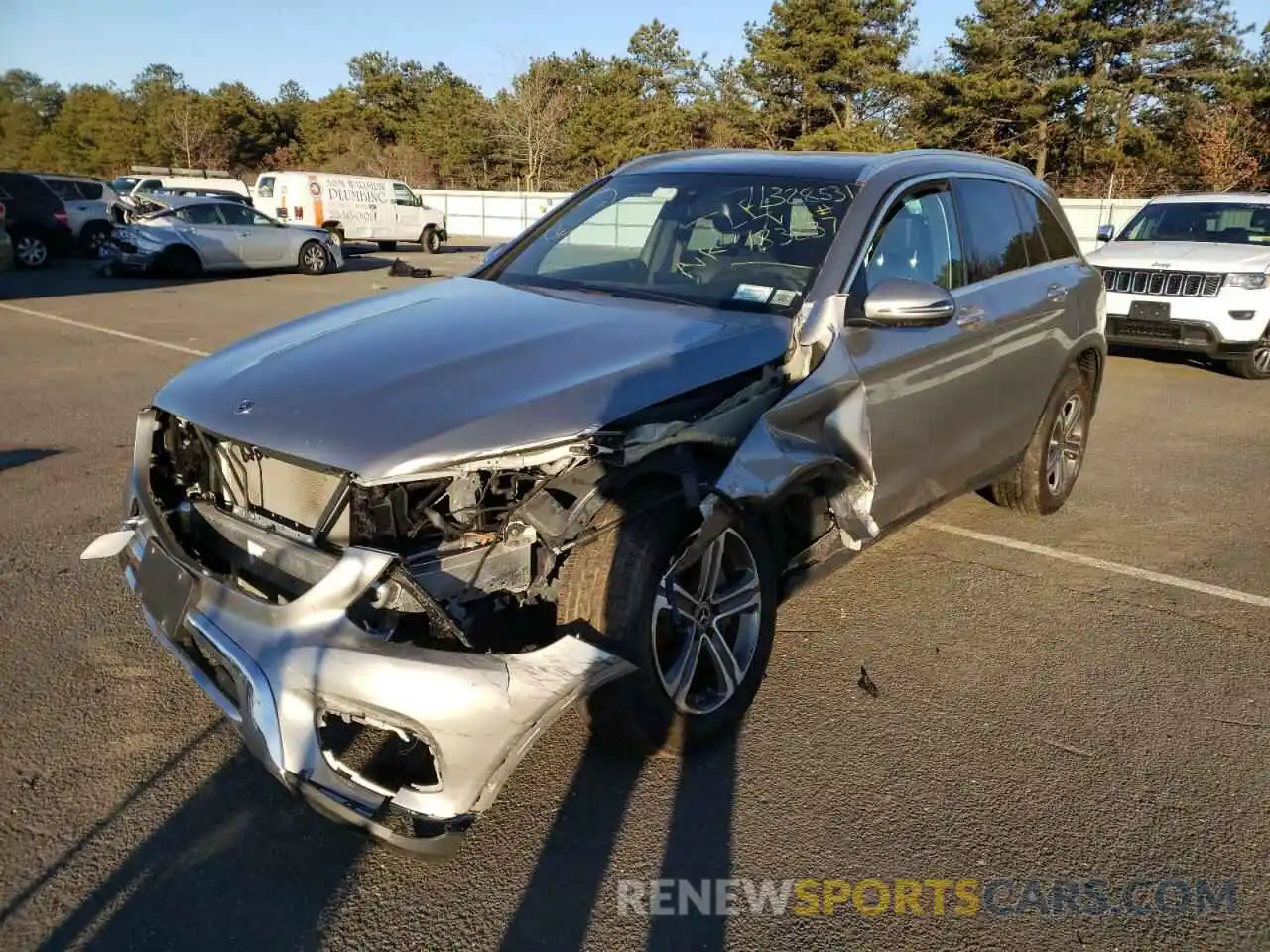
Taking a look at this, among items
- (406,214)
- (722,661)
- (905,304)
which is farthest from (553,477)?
(406,214)

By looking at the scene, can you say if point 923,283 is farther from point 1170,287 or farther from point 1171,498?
point 1170,287

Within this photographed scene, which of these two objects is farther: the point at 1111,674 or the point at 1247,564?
the point at 1247,564

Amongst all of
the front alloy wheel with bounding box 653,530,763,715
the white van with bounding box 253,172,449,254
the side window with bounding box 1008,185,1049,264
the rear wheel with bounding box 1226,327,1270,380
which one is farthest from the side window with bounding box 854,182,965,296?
the white van with bounding box 253,172,449,254

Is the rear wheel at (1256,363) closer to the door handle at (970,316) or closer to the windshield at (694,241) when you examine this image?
the door handle at (970,316)

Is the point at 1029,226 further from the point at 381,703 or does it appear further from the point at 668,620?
the point at 381,703

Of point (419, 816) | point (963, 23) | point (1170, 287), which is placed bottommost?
point (419, 816)

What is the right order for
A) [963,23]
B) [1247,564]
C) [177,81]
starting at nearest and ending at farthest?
[1247,564] → [963,23] → [177,81]

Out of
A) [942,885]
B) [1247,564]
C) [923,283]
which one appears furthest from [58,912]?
[1247,564]

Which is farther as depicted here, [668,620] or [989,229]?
[989,229]

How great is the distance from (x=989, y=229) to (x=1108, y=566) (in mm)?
1755

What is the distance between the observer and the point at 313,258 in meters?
20.6

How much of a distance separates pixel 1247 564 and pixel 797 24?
41.2 meters

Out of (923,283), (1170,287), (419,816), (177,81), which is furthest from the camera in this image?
(177,81)

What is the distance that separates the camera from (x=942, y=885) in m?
2.59
